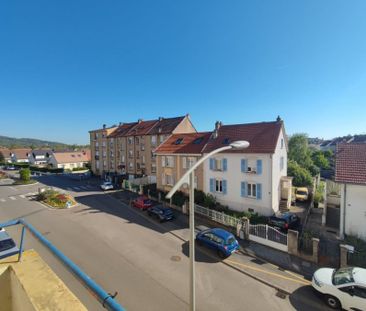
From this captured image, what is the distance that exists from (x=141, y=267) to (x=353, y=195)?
1544 centimetres

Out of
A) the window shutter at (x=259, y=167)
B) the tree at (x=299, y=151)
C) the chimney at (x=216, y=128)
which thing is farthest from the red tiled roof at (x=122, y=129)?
the tree at (x=299, y=151)

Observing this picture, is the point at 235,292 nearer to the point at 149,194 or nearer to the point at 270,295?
the point at 270,295

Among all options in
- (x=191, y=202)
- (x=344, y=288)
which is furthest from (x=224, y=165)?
(x=191, y=202)

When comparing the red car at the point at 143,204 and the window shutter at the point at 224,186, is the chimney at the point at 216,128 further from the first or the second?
the red car at the point at 143,204

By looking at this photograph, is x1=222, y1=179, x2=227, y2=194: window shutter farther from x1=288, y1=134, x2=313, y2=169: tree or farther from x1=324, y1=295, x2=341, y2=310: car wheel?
x1=288, y1=134, x2=313, y2=169: tree

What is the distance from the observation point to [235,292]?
414 inches

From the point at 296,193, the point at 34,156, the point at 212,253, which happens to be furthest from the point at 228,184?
the point at 34,156

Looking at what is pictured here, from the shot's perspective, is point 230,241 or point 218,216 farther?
point 218,216

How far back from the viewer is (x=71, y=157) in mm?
66312

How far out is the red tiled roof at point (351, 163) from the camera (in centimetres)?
1515

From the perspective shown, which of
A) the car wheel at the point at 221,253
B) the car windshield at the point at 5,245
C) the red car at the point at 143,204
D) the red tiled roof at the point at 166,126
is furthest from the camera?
the red tiled roof at the point at 166,126

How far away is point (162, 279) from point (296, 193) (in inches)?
898

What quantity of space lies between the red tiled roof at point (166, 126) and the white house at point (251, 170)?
40.4ft

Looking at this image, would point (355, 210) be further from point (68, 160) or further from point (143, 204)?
point (68, 160)
